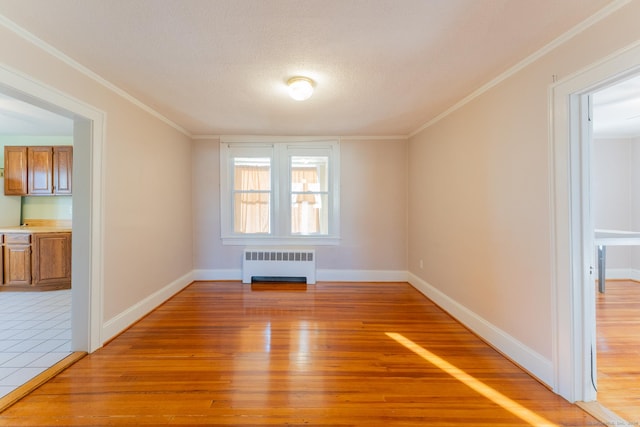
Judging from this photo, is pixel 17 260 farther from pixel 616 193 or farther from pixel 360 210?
pixel 616 193

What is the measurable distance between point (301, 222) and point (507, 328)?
118 inches

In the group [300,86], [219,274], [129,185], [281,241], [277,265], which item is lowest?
[219,274]

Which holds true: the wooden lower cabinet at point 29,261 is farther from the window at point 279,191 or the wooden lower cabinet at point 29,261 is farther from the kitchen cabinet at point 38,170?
the window at point 279,191

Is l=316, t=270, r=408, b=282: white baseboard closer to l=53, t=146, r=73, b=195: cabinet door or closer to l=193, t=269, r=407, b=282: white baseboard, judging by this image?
l=193, t=269, r=407, b=282: white baseboard

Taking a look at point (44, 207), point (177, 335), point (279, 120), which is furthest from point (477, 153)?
point (44, 207)

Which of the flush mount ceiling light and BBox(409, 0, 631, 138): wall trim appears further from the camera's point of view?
the flush mount ceiling light

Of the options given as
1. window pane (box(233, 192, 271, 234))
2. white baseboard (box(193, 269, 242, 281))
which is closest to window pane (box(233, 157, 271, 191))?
window pane (box(233, 192, 271, 234))

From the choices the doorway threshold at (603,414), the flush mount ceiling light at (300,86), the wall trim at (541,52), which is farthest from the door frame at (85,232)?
the doorway threshold at (603,414)

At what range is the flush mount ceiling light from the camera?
232 centimetres

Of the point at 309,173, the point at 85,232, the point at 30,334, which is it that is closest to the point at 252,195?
the point at 309,173

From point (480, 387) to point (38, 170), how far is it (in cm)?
625

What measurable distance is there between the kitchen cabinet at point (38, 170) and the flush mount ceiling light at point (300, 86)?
404cm

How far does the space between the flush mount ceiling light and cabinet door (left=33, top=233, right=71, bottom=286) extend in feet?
13.4

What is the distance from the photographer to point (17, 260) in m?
3.84
